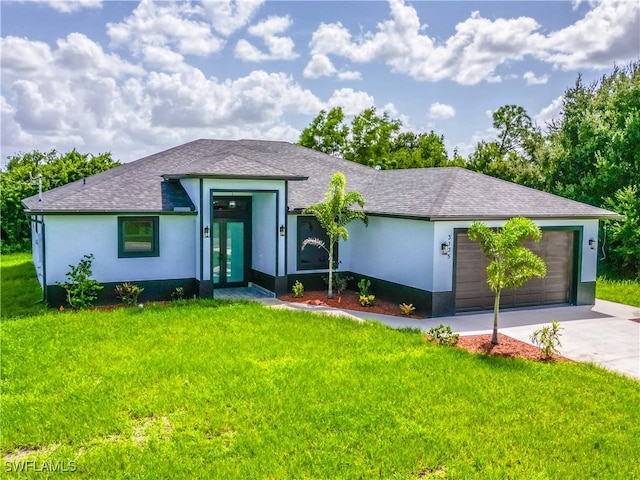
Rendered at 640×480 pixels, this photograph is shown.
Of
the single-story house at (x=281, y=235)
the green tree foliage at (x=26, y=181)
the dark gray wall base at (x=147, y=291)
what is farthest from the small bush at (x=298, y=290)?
the green tree foliage at (x=26, y=181)

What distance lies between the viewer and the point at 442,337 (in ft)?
34.9

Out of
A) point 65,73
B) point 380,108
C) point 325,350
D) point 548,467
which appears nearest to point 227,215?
point 65,73

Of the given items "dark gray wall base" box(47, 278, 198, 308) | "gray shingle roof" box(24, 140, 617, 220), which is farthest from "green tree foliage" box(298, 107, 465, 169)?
"dark gray wall base" box(47, 278, 198, 308)

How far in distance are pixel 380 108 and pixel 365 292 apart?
1315 inches

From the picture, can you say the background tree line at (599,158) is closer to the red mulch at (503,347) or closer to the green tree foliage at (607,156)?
the green tree foliage at (607,156)

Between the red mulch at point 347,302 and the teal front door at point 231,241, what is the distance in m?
2.49

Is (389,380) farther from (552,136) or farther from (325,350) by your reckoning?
(552,136)

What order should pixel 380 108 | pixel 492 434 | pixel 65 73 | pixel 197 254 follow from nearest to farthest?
1. pixel 492 434
2. pixel 197 254
3. pixel 65 73
4. pixel 380 108

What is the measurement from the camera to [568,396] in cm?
789

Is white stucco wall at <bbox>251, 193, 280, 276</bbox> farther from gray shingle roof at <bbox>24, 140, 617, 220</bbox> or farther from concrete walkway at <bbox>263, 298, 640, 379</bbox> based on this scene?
concrete walkway at <bbox>263, 298, 640, 379</bbox>

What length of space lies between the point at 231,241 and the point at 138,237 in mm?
3298

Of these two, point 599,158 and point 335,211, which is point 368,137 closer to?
point 599,158

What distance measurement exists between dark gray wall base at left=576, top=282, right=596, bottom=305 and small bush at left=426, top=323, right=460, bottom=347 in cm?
637

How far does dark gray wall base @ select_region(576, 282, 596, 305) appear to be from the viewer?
49.3ft
